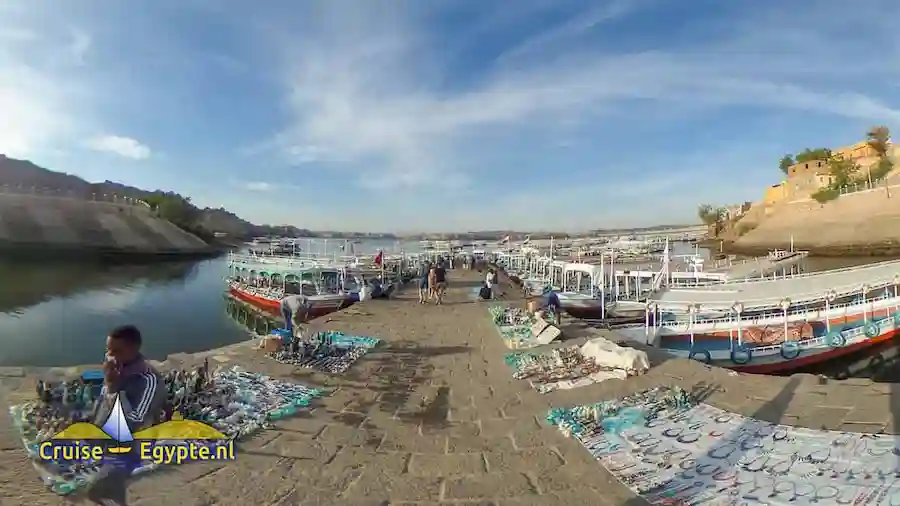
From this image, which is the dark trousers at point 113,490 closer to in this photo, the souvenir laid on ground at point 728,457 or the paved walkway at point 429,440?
the paved walkway at point 429,440

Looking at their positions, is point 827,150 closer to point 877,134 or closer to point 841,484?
point 877,134

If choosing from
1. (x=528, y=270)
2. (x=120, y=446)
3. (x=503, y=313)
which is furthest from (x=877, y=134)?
(x=120, y=446)

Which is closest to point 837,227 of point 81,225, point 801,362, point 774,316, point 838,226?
point 838,226

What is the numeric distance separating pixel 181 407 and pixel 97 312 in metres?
29.8

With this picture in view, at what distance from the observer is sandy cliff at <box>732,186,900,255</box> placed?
161ft

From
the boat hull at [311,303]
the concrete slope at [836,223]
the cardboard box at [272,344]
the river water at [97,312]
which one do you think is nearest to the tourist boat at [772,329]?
the cardboard box at [272,344]

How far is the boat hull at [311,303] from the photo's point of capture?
24312 mm

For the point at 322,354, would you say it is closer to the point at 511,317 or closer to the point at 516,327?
the point at 516,327

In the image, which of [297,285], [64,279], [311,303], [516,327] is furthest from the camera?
[64,279]

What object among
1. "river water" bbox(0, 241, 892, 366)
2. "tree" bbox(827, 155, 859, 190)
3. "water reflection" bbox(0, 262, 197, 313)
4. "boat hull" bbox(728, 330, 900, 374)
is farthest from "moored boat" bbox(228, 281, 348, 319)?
"tree" bbox(827, 155, 859, 190)

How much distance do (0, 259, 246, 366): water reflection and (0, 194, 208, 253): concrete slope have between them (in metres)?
6.85

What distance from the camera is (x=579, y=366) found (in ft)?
26.5

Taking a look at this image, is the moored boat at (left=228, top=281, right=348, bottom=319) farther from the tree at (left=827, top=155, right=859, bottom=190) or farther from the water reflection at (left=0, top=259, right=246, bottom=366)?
the tree at (left=827, top=155, right=859, bottom=190)

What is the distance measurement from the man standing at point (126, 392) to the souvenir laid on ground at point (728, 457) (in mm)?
4171
